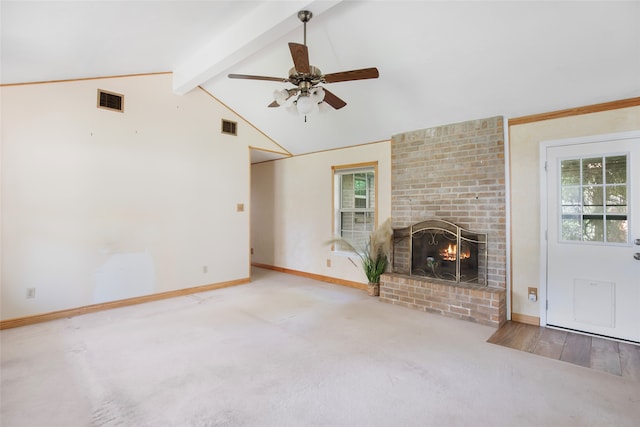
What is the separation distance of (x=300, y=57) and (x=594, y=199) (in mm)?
3343

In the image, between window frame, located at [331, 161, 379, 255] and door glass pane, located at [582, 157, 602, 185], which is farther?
window frame, located at [331, 161, 379, 255]

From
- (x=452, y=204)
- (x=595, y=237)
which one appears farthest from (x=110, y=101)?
(x=595, y=237)

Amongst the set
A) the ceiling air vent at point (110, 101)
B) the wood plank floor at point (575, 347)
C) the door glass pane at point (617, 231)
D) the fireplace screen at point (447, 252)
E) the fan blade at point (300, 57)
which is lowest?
the wood plank floor at point (575, 347)

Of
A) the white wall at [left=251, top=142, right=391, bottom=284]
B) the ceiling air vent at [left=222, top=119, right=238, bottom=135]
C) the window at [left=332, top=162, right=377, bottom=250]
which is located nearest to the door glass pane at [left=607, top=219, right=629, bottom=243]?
the white wall at [left=251, top=142, right=391, bottom=284]

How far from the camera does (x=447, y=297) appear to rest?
3.76m

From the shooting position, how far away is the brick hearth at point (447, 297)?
11.4 ft

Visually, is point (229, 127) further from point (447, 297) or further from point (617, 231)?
point (617, 231)

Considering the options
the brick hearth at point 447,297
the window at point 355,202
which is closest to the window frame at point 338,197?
the window at point 355,202

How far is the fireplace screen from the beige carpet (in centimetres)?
71

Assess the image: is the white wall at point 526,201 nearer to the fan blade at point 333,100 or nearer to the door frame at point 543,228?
the door frame at point 543,228

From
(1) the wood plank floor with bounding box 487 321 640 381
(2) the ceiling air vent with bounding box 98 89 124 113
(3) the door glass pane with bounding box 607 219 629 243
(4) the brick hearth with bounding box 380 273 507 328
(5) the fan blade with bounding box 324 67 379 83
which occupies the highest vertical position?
(2) the ceiling air vent with bounding box 98 89 124 113

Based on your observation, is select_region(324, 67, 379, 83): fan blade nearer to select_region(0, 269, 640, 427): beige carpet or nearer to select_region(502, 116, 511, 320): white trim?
select_region(502, 116, 511, 320): white trim

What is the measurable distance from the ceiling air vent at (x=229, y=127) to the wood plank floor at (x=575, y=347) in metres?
4.82

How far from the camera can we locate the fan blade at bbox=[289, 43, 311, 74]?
2229mm
